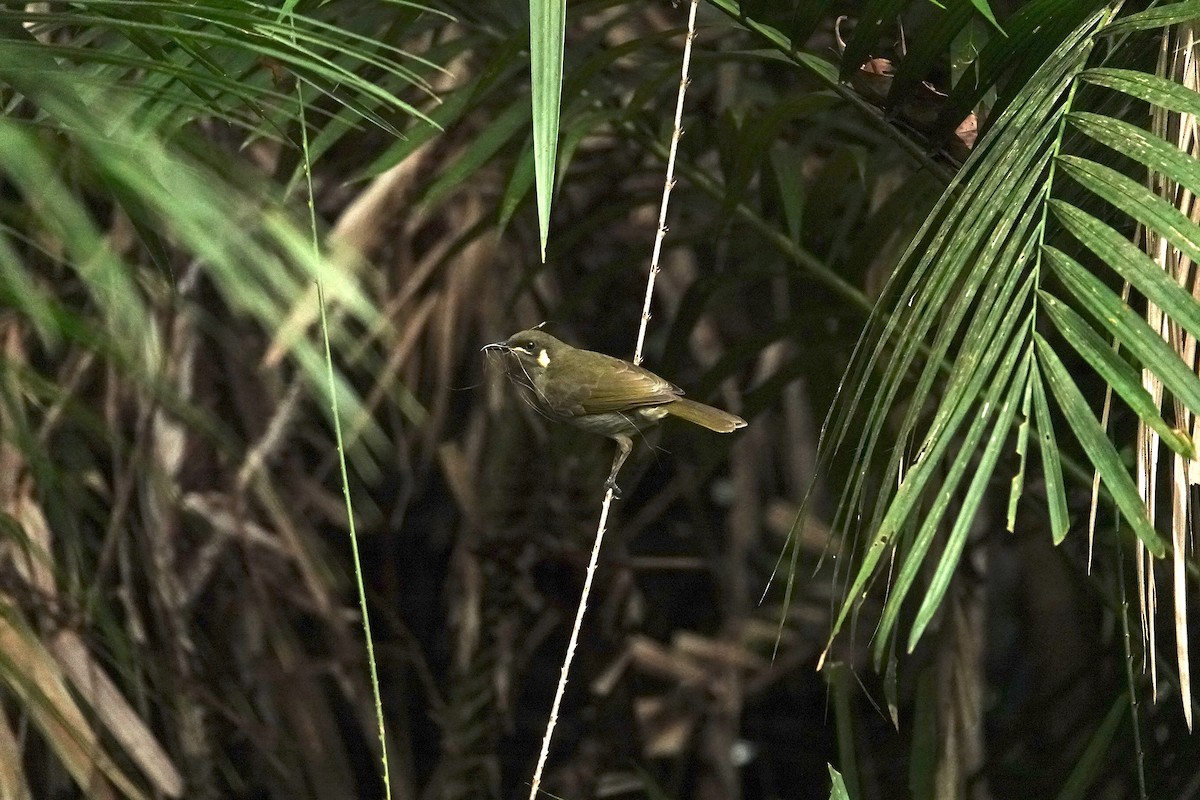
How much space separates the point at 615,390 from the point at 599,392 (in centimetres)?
2

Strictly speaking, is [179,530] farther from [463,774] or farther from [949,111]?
[949,111]

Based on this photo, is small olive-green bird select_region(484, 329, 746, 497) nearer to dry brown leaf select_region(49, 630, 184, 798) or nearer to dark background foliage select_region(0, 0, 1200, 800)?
dark background foliage select_region(0, 0, 1200, 800)

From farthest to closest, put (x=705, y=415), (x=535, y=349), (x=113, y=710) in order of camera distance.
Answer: (x=113, y=710) → (x=535, y=349) → (x=705, y=415)

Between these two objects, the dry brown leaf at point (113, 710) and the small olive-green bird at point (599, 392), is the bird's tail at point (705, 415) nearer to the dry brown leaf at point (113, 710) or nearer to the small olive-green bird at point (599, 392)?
the small olive-green bird at point (599, 392)

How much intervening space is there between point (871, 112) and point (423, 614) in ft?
6.75

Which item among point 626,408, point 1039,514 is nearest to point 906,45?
point 626,408

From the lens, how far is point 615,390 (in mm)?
1604

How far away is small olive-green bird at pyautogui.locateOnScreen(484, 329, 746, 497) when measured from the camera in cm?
160

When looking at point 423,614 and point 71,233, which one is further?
point 423,614

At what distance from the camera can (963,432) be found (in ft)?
7.39

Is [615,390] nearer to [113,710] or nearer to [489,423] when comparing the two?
[113,710]

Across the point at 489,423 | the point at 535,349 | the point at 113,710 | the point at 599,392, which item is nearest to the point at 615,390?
the point at 599,392

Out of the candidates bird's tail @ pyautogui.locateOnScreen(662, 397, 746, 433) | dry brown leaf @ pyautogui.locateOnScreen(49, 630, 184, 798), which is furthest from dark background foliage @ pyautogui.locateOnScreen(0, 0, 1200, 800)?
bird's tail @ pyautogui.locateOnScreen(662, 397, 746, 433)

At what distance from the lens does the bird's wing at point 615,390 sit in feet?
5.24
